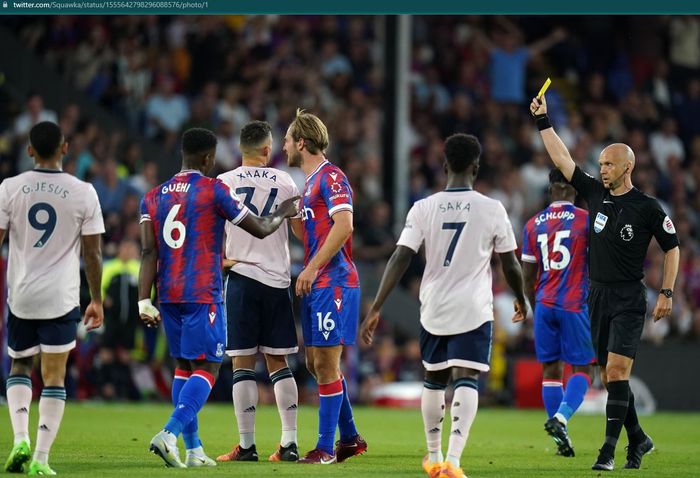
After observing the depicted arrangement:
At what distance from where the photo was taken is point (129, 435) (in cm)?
1321

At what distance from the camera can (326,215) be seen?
10.5m

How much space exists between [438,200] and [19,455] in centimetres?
338

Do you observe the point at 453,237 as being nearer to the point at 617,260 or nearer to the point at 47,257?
the point at 617,260

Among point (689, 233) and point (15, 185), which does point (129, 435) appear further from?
point (689, 233)

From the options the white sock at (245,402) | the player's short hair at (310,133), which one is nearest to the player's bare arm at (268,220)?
the player's short hair at (310,133)

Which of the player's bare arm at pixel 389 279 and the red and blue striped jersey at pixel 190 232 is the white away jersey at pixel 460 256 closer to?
the player's bare arm at pixel 389 279

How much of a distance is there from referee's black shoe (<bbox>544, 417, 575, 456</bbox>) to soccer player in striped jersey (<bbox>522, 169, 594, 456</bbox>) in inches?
16.7

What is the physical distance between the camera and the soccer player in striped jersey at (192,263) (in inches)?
389

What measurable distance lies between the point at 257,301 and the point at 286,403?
85cm

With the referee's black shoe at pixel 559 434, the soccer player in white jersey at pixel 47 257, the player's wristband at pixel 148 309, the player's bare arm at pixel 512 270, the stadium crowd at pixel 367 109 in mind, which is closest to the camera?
the soccer player in white jersey at pixel 47 257

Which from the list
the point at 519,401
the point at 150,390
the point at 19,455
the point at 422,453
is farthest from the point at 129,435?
the point at 519,401

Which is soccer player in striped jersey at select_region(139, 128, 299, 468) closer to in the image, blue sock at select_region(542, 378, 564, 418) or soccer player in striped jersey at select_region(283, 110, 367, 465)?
soccer player in striped jersey at select_region(283, 110, 367, 465)

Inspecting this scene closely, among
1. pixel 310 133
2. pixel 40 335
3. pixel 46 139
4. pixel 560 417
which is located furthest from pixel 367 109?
pixel 40 335

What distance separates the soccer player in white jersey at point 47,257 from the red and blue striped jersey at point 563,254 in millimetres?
4696
